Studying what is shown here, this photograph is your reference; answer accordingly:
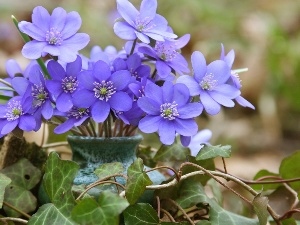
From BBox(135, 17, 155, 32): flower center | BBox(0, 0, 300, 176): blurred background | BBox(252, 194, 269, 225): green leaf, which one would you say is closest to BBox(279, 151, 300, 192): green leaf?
BBox(252, 194, 269, 225): green leaf

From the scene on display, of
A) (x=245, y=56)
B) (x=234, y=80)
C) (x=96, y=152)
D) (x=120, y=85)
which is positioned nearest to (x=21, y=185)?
(x=96, y=152)

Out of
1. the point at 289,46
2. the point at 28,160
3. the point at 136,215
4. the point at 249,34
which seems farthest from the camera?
the point at 249,34

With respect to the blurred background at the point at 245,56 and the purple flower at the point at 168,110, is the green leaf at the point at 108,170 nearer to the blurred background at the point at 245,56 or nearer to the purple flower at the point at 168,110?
the purple flower at the point at 168,110

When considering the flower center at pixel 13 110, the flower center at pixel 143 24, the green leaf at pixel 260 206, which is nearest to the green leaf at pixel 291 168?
the green leaf at pixel 260 206

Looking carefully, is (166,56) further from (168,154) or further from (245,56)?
(245,56)

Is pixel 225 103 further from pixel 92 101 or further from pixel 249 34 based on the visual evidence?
pixel 249 34

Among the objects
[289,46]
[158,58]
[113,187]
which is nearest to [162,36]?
[158,58]
